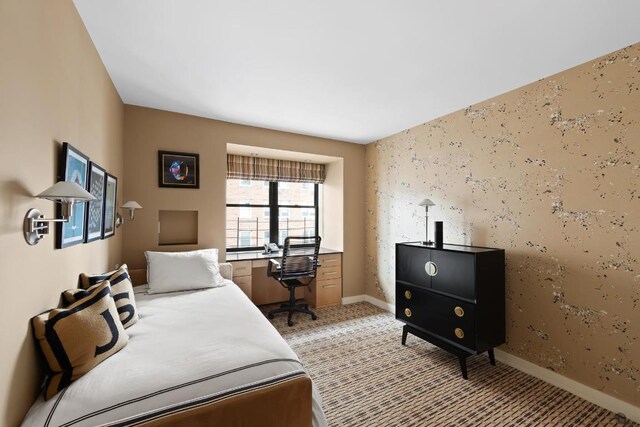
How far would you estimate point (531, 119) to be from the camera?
246 centimetres

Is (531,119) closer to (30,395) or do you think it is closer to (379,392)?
(379,392)

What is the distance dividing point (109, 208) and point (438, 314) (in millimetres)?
3077

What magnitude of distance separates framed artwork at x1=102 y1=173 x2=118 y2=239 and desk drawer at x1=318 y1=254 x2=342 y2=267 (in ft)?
8.31

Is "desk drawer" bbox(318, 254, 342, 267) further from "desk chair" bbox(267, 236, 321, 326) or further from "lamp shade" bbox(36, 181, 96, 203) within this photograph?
"lamp shade" bbox(36, 181, 96, 203)

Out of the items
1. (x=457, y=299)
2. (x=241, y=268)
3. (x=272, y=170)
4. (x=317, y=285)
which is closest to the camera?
(x=457, y=299)

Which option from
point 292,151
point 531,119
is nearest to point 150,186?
point 292,151

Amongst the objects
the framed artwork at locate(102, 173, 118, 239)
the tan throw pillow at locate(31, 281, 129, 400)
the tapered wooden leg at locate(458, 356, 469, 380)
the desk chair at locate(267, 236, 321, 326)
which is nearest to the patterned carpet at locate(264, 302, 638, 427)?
the tapered wooden leg at locate(458, 356, 469, 380)

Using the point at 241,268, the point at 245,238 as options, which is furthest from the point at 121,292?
the point at 245,238

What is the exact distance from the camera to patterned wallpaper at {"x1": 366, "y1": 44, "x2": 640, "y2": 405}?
6.40 feet

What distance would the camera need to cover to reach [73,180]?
156 cm

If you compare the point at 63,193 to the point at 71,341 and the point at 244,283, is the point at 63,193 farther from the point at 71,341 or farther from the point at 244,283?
the point at 244,283

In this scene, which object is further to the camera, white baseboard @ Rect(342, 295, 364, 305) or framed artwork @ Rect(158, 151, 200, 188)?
white baseboard @ Rect(342, 295, 364, 305)

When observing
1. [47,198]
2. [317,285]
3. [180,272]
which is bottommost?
[317,285]

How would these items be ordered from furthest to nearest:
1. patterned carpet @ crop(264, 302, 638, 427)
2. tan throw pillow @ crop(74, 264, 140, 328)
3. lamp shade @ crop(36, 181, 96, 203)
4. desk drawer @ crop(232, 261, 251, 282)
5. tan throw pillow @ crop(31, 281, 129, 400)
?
desk drawer @ crop(232, 261, 251, 282) < patterned carpet @ crop(264, 302, 638, 427) < tan throw pillow @ crop(74, 264, 140, 328) < tan throw pillow @ crop(31, 281, 129, 400) < lamp shade @ crop(36, 181, 96, 203)
